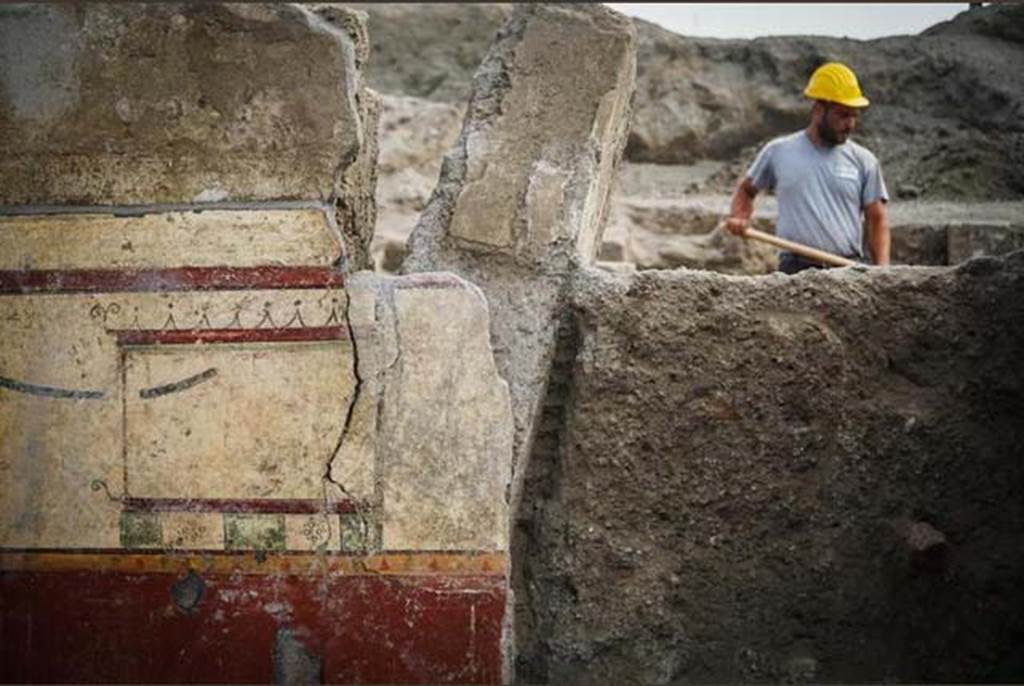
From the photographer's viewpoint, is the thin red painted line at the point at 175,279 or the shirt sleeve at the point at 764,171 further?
the shirt sleeve at the point at 764,171

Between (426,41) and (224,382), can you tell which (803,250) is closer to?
(224,382)

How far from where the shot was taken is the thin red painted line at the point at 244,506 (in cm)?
259

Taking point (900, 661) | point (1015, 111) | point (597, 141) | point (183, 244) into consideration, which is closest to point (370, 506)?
point (183, 244)

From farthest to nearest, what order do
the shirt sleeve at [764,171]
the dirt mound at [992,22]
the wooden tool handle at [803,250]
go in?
the dirt mound at [992,22] → the shirt sleeve at [764,171] → the wooden tool handle at [803,250]

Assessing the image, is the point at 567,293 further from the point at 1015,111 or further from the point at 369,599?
the point at 1015,111

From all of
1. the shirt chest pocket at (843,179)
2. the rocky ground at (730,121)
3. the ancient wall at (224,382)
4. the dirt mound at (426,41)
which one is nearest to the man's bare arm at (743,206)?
the shirt chest pocket at (843,179)

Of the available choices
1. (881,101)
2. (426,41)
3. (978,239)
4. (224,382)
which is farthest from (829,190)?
(426,41)

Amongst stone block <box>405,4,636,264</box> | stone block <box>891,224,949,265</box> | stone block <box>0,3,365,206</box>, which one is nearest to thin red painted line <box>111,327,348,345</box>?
stone block <box>0,3,365,206</box>

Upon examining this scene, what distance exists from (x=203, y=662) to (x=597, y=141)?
4.52 ft

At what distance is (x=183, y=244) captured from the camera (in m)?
2.58

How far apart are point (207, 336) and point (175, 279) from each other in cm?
13

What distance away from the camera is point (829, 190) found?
13.3ft

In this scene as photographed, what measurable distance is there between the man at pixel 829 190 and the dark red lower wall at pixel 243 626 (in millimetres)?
1899

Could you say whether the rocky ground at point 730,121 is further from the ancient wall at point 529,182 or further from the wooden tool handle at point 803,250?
the ancient wall at point 529,182
